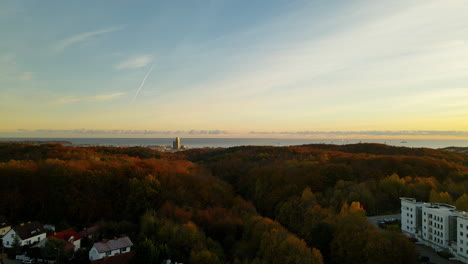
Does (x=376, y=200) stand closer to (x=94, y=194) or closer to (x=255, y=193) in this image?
(x=255, y=193)

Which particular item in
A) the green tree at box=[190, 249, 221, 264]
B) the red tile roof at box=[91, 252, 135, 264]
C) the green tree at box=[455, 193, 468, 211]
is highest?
the green tree at box=[455, 193, 468, 211]

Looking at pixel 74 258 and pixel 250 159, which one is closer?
pixel 74 258

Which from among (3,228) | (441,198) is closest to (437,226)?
(441,198)

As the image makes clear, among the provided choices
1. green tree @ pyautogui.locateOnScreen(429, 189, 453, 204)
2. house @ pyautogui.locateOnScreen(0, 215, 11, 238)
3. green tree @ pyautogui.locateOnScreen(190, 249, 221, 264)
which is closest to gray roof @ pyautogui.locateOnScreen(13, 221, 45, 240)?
house @ pyautogui.locateOnScreen(0, 215, 11, 238)

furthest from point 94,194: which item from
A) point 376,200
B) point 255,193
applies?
point 376,200

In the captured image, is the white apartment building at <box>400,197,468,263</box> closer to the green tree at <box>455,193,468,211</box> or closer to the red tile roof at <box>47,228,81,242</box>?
the green tree at <box>455,193,468,211</box>

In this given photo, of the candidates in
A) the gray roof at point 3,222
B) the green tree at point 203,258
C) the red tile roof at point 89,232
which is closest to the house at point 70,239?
the red tile roof at point 89,232

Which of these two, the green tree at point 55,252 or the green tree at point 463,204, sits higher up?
the green tree at point 463,204

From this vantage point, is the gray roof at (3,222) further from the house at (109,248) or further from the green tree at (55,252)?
the house at (109,248)
